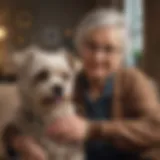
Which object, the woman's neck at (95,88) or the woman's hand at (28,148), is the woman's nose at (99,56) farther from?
the woman's hand at (28,148)

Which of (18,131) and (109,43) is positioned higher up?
(109,43)

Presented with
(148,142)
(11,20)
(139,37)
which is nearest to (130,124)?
(148,142)

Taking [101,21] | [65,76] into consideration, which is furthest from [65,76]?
[101,21]

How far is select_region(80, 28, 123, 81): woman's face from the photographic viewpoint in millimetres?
659

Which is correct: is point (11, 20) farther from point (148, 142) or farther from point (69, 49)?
point (148, 142)

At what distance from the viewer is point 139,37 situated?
0.67 meters

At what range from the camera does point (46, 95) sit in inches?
25.3

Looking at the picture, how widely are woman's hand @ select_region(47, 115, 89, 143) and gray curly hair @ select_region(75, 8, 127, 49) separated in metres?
0.13

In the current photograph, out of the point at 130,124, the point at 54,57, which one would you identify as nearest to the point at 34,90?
the point at 54,57

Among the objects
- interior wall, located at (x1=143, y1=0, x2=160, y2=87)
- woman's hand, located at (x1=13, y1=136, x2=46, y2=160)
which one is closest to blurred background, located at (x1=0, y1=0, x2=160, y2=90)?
interior wall, located at (x1=143, y1=0, x2=160, y2=87)

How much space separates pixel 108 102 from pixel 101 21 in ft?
0.44

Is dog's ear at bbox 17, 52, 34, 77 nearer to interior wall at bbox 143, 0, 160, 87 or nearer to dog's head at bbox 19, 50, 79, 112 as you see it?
dog's head at bbox 19, 50, 79, 112

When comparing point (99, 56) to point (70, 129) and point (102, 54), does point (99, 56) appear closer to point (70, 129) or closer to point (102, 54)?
point (102, 54)

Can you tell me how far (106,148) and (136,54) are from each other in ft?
0.54
